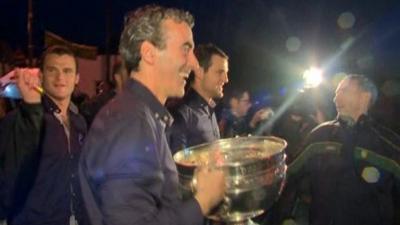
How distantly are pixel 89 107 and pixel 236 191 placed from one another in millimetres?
3703

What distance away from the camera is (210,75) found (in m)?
4.78

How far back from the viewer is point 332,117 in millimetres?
6070

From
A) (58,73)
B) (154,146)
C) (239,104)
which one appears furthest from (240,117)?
(154,146)

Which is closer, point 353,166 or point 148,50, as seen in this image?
point 148,50

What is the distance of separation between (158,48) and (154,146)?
15.9 inches

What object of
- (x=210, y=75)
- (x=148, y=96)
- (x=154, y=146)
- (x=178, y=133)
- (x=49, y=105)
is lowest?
(x=178, y=133)

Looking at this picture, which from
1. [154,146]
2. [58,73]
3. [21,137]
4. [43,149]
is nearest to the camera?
[154,146]

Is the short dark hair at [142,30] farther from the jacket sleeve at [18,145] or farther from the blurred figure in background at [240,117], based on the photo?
the blurred figure in background at [240,117]

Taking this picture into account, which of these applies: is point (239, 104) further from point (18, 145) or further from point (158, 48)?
point (158, 48)

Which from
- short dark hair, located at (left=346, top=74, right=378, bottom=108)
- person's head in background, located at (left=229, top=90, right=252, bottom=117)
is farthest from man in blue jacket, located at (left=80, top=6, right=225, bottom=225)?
person's head in background, located at (left=229, top=90, right=252, bottom=117)

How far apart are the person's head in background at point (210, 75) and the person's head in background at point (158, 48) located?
2.65 meters

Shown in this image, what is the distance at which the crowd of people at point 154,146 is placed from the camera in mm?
1828

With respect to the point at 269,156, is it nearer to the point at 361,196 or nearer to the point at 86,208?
the point at 86,208

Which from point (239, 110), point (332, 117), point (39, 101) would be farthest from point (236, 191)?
point (239, 110)
